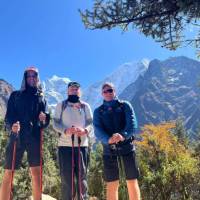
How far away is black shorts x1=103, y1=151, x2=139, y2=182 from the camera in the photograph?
704cm

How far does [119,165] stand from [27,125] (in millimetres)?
1792

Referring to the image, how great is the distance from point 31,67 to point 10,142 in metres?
1.48

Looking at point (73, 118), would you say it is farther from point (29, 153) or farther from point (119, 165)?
point (119, 165)

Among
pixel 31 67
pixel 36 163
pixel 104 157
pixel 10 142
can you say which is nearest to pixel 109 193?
pixel 104 157

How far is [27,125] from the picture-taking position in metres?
7.46

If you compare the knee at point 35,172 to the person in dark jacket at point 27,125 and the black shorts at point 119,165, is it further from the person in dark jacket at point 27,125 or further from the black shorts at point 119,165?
the black shorts at point 119,165

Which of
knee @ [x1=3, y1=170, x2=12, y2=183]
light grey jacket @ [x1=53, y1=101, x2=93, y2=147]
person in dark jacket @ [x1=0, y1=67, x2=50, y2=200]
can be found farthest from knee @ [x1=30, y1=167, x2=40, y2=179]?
light grey jacket @ [x1=53, y1=101, x2=93, y2=147]

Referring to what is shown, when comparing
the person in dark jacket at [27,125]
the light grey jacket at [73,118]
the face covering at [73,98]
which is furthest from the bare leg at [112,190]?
the face covering at [73,98]

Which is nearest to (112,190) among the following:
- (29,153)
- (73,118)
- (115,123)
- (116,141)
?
(116,141)

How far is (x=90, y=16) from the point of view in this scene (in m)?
8.97

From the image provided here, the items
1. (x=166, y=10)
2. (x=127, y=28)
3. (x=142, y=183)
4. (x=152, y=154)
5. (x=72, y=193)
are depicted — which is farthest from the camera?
(x=152, y=154)

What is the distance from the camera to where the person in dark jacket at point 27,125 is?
728cm

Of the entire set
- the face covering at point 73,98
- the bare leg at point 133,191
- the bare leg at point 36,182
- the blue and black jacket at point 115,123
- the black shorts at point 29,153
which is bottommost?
the bare leg at point 133,191

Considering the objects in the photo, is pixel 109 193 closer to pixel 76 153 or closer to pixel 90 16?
pixel 76 153
